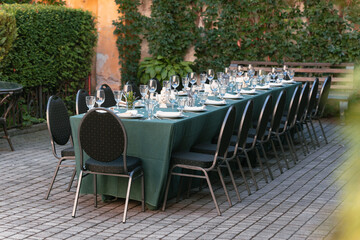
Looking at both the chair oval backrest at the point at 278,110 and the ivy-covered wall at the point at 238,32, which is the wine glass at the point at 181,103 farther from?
the ivy-covered wall at the point at 238,32

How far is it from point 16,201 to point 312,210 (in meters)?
2.83

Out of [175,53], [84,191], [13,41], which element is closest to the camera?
[84,191]

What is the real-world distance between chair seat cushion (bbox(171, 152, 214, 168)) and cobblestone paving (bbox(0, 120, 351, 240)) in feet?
1.52

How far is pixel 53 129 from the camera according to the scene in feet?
17.5

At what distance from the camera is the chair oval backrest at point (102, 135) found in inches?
177

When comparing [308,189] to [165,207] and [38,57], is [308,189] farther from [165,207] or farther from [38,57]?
[38,57]

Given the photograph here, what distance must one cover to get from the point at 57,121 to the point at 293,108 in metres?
3.26

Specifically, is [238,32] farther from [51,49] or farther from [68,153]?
[68,153]

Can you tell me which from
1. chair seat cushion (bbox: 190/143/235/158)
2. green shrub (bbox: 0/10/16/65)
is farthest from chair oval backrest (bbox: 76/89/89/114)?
green shrub (bbox: 0/10/16/65)

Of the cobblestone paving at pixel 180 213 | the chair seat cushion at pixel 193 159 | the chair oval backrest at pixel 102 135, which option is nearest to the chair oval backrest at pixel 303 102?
the cobblestone paving at pixel 180 213

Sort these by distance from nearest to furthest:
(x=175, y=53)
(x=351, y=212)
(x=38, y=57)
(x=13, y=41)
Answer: (x=351, y=212), (x=13, y=41), (x=38, y=57), (x=175, y=53)

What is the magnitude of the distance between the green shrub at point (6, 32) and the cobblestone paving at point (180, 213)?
2524 mm

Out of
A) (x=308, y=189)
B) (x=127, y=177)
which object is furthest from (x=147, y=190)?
A: (x=308, y=189)

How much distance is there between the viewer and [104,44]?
12.4 metres
